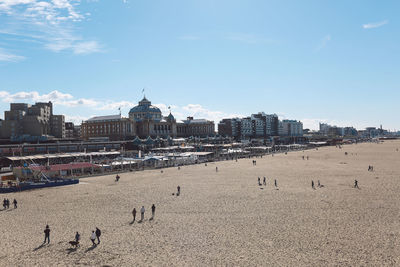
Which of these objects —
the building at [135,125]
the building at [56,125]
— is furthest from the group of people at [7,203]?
the building at [56,125]

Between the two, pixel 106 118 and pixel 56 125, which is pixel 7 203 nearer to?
pixel 56 125

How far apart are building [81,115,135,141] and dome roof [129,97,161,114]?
12.2 m

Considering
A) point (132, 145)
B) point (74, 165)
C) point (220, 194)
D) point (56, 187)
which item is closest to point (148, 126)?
point (132, 145)

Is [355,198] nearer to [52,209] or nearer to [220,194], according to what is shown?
[220,194]

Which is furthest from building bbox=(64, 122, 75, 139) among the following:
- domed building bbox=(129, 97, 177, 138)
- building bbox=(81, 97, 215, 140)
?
domed building bbox=(129, 97, 177, 138)

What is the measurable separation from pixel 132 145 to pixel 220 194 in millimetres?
70163

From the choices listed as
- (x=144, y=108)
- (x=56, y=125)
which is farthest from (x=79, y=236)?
(x=144, y=108)

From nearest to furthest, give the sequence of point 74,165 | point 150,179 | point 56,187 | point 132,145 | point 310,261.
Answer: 1. point 310,261
2. point 56,187
3. point 150,179
4. point 74,165
5. point 132,145

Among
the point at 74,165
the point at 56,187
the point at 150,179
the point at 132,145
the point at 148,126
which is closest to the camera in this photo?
the point at 56,187

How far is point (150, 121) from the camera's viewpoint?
465ft

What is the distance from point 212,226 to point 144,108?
416 ft

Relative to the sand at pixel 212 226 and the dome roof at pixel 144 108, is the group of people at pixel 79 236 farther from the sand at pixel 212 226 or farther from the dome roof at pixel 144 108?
the dome roof at pixel 144 108

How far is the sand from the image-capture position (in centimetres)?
1828

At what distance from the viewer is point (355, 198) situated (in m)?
33.0
